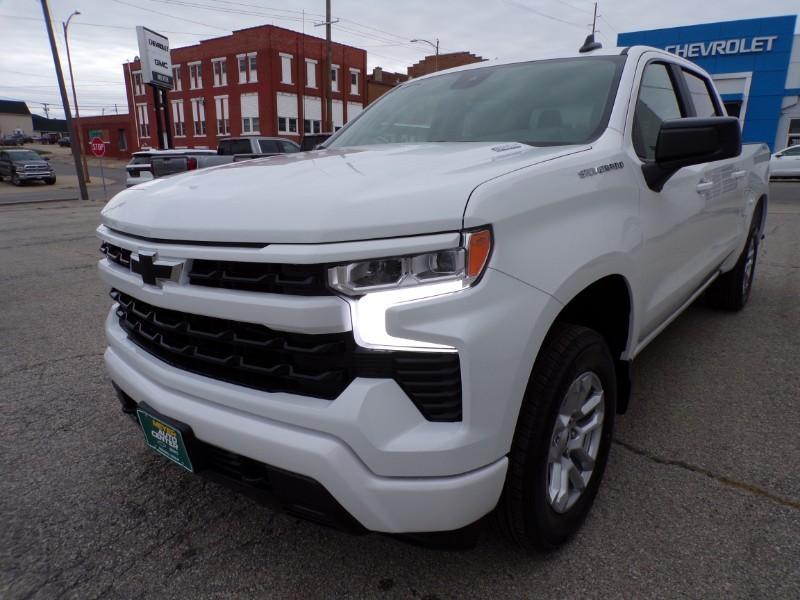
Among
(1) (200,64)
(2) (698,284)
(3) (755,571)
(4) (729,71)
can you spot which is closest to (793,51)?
(4) (729,71)

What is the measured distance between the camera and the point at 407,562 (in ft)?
6.52

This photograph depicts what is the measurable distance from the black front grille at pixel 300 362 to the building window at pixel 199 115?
4711cm

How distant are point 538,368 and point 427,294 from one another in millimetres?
510

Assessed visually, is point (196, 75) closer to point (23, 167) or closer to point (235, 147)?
point (23, 167)

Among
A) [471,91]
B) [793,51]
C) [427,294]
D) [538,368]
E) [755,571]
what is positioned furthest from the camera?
[793,51]

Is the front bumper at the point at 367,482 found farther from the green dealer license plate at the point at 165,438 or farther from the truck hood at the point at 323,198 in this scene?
the truck hood at the point at 323,198

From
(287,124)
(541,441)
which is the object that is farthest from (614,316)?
(287,124)

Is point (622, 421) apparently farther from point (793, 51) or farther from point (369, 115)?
point (793, 51)

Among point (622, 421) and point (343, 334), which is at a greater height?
point (343, 334)

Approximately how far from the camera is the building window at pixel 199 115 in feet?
145

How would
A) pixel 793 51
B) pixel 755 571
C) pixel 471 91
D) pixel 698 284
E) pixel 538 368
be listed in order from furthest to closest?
pixel 793 51 < pixel 698 284 < pixel 471 91 < pixel 755 571 < pixel 538 368

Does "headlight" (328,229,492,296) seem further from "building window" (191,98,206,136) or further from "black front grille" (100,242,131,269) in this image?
"building window" (191,98,206,136)

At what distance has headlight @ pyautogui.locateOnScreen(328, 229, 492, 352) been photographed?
4.73 ft

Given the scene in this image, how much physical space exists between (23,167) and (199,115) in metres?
19.6
